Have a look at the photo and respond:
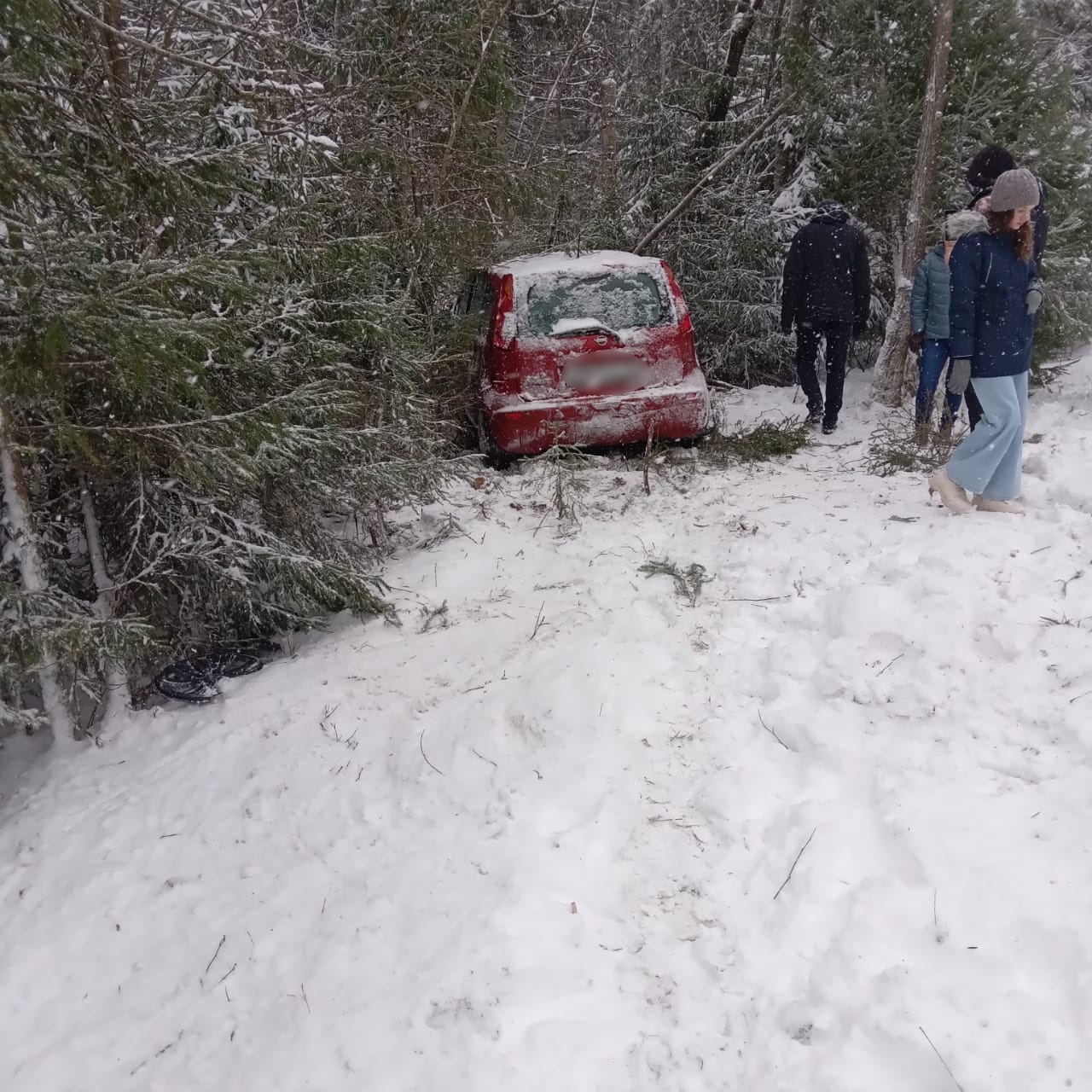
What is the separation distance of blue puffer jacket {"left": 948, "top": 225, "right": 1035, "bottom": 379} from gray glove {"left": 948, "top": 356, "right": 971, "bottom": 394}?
140 millimetres

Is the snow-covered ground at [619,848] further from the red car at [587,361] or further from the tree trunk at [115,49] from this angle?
the tree trunk at [115,49]

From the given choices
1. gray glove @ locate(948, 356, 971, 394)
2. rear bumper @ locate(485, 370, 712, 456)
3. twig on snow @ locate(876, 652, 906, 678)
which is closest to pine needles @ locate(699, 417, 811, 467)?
rear bumper @ locate(485, 370, 712, 456)

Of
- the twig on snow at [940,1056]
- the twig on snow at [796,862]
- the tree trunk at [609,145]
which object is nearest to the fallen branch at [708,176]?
the tree trunk at [609,145]

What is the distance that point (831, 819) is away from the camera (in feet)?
9.29

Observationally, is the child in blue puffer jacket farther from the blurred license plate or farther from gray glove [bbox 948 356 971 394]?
the blurred license plate

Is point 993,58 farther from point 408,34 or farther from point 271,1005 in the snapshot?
point 271,1005

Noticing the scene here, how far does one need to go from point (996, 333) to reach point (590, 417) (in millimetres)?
2822

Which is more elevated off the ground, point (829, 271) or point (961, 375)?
point (829, 271)

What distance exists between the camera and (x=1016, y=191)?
4113mm

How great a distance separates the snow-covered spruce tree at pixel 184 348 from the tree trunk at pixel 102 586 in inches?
0.6

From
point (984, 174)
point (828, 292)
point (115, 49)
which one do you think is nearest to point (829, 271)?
point (828, 292)

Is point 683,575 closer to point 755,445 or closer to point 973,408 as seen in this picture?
point 973,408

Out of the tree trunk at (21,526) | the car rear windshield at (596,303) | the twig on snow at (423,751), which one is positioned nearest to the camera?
the twig on snow at (423,751)

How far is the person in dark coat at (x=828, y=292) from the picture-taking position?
7.22 m
